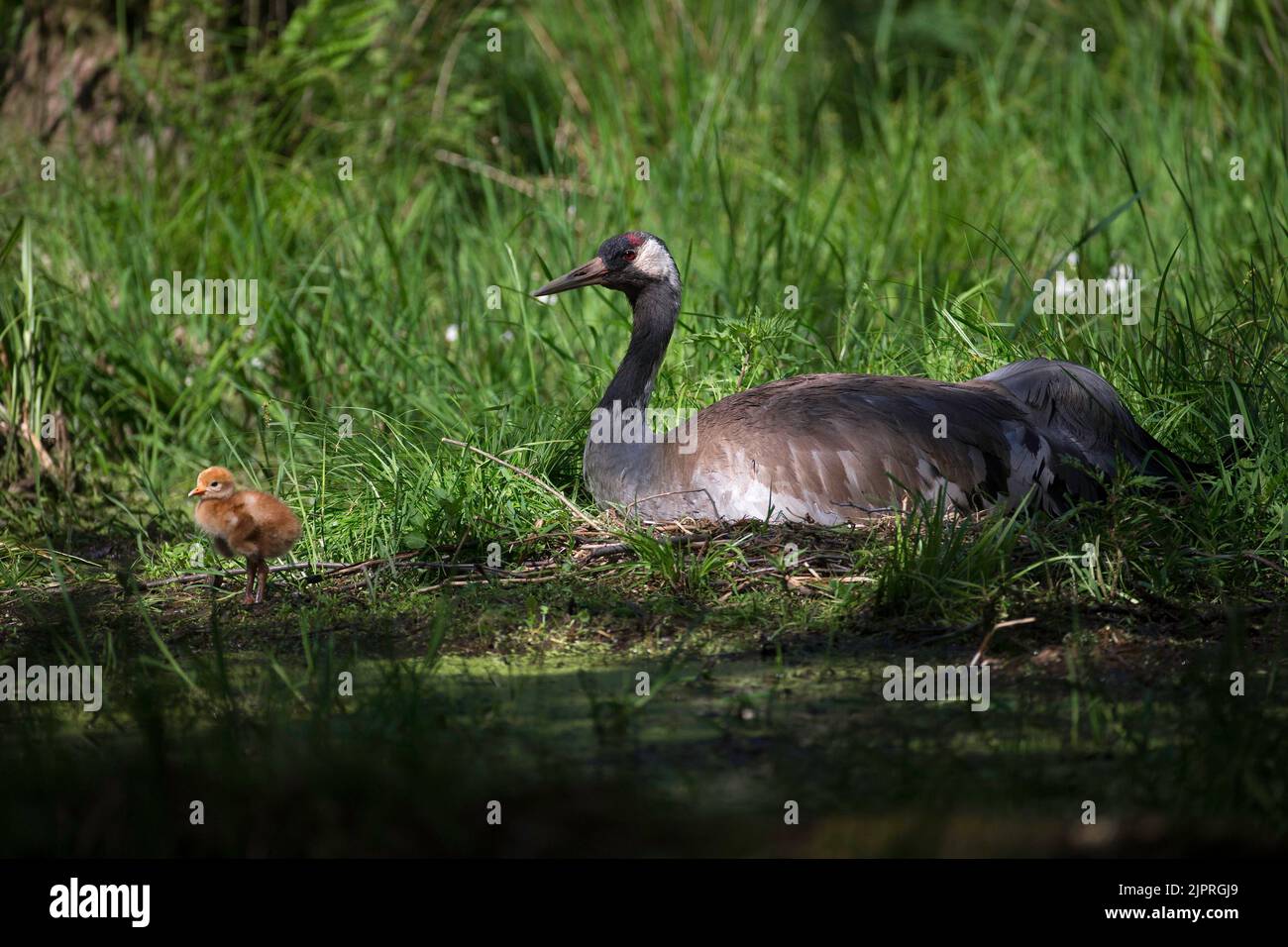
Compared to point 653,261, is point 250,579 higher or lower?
lower

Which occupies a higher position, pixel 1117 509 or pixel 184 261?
pixel 184 261

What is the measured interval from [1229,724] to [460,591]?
2387 mm

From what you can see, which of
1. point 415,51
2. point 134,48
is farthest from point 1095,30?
point 134,48

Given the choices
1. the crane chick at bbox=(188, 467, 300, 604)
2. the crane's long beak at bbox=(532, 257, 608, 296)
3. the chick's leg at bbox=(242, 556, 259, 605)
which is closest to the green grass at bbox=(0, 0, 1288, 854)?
the chick's leg at bbox=(242, 556, 259, 605)

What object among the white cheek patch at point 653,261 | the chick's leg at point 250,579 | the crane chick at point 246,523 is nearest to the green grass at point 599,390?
the chick's leg at point 250,579

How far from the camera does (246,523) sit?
4.64 meters

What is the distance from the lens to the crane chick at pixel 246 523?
4668 mm

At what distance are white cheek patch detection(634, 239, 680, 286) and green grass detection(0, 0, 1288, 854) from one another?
0.35 m

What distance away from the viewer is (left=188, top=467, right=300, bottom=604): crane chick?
15.3 ft

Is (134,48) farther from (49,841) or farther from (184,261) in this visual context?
(49,841)

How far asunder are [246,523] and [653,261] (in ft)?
6.76

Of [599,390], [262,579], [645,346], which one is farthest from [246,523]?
[599,390]

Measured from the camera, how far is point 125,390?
23.7ft

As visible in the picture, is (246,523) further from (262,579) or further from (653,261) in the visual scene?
(653,261)
